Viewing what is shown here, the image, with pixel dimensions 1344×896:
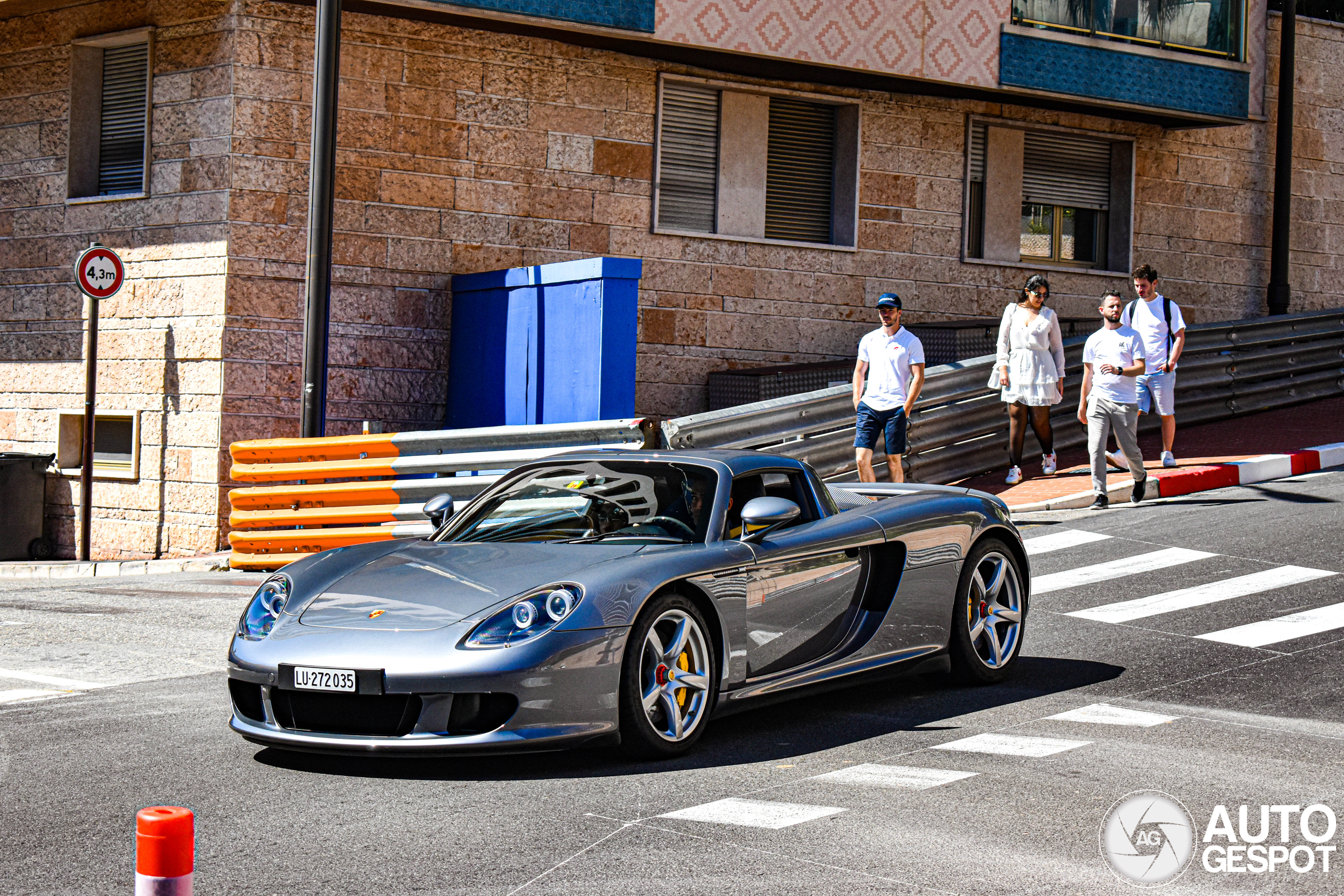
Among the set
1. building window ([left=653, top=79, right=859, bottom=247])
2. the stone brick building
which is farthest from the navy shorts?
building window ([left=653, top=79, right=859, bottom=247])

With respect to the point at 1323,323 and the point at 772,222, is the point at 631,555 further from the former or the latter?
the point at 1323,323

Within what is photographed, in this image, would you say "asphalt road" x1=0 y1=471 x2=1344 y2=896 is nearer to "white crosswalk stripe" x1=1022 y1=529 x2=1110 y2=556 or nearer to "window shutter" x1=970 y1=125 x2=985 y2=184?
"white crosswalk stripe" x1=1022 y1=529 x2=1110 y2=556

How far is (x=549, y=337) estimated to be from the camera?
536 inches

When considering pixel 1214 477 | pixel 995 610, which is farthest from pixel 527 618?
pixel 1214 477

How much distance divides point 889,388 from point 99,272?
290 inches

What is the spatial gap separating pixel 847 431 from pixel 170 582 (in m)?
5.81

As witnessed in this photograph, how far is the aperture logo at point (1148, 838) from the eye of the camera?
4.29 m

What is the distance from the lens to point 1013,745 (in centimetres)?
594

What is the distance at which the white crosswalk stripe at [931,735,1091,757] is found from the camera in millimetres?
5828

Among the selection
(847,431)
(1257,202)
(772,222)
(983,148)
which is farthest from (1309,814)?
(1257,202)

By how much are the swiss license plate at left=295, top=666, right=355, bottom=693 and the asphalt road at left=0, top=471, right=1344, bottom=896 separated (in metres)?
0.33

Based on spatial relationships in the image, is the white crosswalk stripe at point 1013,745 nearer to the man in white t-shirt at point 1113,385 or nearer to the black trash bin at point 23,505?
the man in white t-shirt at point 1113,385

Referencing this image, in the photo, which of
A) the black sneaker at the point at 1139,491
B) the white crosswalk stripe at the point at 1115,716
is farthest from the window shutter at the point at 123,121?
→ the white crosswalk stripe at the point at 1115,716

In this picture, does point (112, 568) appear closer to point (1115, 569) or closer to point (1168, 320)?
point (1115, 569)
